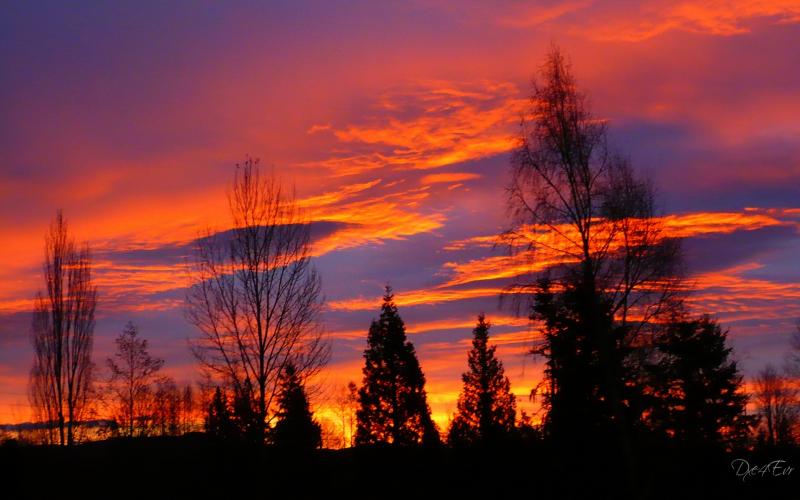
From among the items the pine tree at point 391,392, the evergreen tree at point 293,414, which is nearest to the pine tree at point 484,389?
the pine tree at point 391,392

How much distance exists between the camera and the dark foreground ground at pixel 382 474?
2725 centimetres

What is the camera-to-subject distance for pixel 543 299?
27484 millimetres

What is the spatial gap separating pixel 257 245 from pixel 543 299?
10312 millimetres

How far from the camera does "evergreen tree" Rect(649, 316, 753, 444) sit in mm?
43681

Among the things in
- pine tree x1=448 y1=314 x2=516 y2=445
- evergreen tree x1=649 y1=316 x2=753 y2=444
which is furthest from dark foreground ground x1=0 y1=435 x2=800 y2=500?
pine tree x1=448 y1=314 x2=516 y2=445

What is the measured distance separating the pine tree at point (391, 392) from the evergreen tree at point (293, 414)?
11.5 m

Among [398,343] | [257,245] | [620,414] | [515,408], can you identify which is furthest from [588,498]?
[515,408]

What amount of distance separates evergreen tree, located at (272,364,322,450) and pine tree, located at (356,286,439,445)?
37.6 feet

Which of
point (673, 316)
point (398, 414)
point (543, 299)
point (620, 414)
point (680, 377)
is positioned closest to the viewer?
point (620, 414)

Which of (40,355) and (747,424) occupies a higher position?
(40,355)

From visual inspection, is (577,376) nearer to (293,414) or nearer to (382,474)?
(382,474)

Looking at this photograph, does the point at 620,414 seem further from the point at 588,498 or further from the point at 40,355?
the point at 40,355

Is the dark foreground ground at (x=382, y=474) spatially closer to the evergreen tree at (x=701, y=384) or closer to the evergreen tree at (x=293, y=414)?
the evergreen tree at (x=293, y=414)

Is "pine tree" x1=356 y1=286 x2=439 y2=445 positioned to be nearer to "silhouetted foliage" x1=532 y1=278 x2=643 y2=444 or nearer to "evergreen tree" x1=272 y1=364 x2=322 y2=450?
"evergreen tree" x1=272 y1=364 x2=322 y2=450
